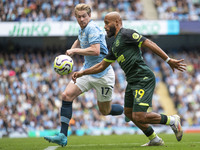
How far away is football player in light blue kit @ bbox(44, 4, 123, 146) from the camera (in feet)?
23.9

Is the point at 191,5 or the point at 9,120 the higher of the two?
the point at 191,5

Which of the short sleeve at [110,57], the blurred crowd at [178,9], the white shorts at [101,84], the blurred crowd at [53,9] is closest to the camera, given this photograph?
the short sleeve at [110,57]

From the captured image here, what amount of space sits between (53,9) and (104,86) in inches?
564

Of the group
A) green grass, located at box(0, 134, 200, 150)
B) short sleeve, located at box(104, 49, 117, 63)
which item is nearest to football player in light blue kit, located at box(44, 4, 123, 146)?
short sleeve, located at box(104, 49, 117, 63)

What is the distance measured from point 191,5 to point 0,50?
1129cm

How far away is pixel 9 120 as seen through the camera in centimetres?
1803

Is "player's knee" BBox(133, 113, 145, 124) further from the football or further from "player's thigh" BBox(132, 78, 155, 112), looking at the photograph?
the football

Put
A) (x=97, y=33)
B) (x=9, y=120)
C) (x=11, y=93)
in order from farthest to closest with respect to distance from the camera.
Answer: (x=11, y=93)
(x=9, y=120)
(x=97, y=33)

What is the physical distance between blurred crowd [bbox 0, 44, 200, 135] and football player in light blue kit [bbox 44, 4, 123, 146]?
9.96 m

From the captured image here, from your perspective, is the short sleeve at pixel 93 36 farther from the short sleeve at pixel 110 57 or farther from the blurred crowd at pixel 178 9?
the blurred crowd at pixel 178 9

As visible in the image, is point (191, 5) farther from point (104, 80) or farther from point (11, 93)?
point (104, 80)

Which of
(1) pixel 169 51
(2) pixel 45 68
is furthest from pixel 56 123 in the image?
(1) pixel 169 51

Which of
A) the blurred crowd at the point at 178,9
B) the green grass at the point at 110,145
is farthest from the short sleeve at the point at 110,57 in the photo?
the blurred crowd at the point at 178,9

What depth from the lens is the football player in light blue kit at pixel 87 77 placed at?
7.29 metres
